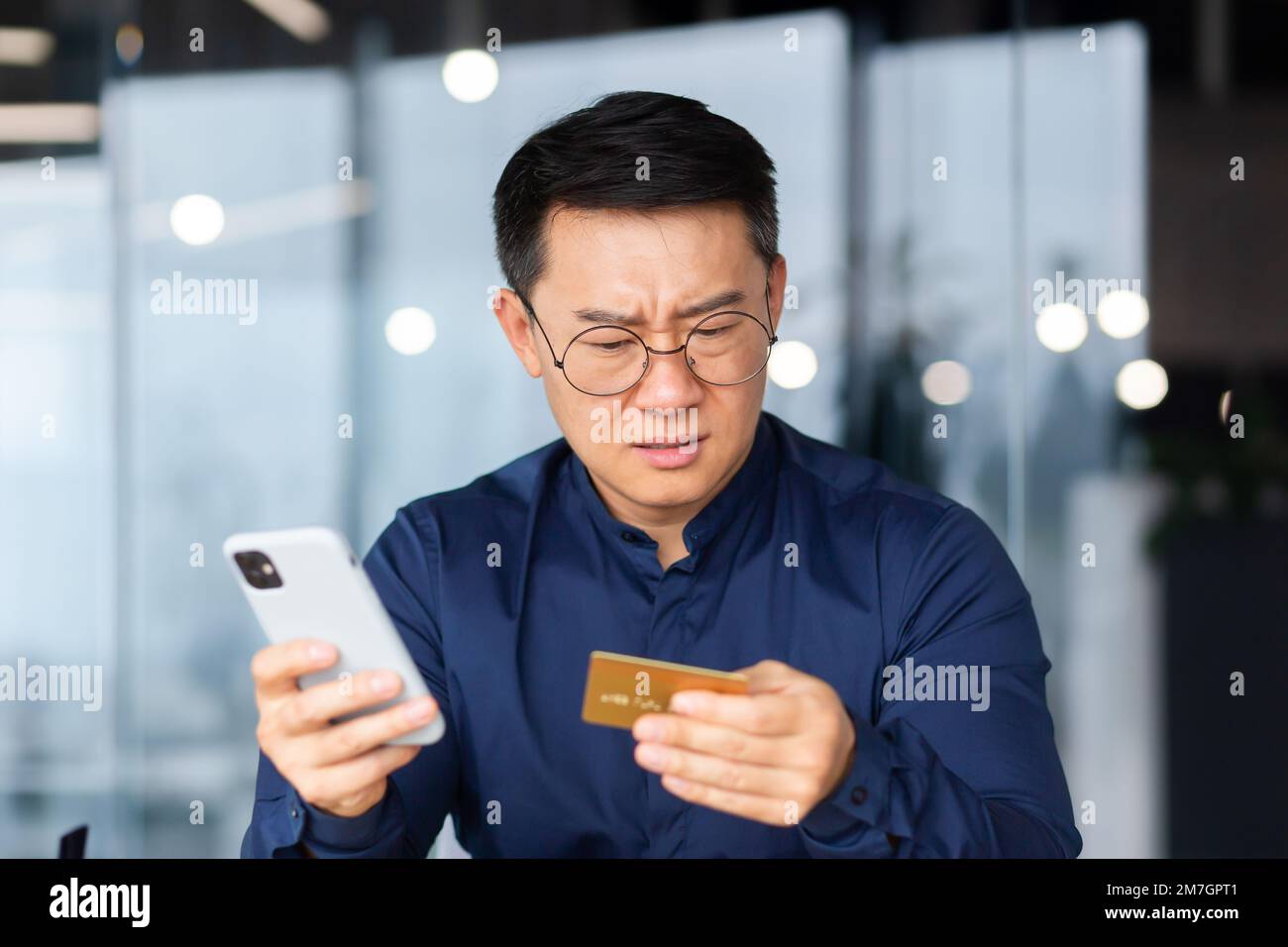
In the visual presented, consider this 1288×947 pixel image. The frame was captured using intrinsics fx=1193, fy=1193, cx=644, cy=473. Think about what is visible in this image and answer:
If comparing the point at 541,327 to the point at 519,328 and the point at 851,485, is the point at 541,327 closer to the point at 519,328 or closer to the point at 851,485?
the point at 519,328

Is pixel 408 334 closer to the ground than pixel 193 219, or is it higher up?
closer to the ground

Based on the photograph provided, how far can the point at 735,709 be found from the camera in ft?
3.59

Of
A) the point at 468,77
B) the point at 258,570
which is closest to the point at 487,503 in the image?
the point at 258,570

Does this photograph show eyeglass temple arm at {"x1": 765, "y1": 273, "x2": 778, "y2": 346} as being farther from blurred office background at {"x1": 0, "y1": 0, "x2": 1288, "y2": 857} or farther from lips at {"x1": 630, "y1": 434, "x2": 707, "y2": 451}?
blurred office background at {"x1": 0, "y1": 0, "x2": 1288, "y2": 857}

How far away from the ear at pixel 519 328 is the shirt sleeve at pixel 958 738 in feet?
1.91

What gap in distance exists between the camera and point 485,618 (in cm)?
158

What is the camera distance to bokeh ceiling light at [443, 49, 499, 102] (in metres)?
3.20

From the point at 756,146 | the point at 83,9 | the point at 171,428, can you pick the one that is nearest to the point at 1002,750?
the point at 756,146

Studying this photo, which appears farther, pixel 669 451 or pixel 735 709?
pixel 669 451

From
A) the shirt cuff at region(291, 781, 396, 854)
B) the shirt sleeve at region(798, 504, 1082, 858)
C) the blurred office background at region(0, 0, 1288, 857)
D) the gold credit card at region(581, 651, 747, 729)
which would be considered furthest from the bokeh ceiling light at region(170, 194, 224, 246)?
the gold credit card at region(581, 651, 747, 729)

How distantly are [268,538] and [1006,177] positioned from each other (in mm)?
2414

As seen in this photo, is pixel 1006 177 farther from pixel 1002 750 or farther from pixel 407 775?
pixel 407 775

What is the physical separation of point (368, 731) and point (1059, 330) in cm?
245

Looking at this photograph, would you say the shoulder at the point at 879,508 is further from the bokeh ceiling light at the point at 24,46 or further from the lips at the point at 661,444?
the bokeh ceiling light at the point at 24,46
